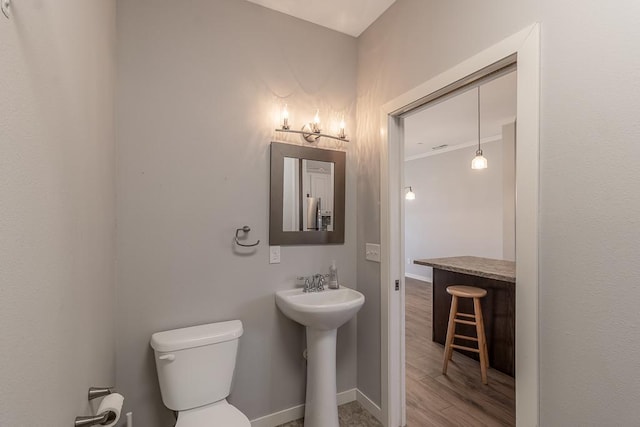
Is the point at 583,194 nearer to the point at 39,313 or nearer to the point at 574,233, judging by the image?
the point at 574,233

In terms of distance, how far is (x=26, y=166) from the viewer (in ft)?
2.00

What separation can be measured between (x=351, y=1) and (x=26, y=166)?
6.67 ft

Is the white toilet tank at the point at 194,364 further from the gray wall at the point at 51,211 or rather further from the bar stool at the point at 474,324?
the bar stool at the point at 474,324

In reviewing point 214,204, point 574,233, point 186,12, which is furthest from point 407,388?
point 186,12

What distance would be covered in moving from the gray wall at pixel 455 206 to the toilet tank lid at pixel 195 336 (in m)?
4.63

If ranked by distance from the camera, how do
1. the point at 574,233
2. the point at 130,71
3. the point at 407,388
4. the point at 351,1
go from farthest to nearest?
the point at 407,388 < the point at 351,1 < the point at 130,71 < the point at 574,233

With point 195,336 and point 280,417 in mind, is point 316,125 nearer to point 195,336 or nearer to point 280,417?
point 195,336

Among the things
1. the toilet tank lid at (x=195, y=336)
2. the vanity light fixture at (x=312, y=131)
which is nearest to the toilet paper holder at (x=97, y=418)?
the toilet tank lid at (x=195, y=336)

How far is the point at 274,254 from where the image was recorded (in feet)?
6.41

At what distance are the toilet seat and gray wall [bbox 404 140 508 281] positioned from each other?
4.78 m

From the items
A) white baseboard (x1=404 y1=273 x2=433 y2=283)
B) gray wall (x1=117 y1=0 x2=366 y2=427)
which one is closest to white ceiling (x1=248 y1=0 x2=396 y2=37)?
gray wall (x1=117 y1=0 x2=366 y2=427)

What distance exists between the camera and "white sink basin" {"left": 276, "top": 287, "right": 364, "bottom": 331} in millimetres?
1624

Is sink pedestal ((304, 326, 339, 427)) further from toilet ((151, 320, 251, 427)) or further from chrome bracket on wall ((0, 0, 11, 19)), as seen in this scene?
chrome bracket on wall ((0, 0, 11, 19))

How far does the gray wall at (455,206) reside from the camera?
197 inches
